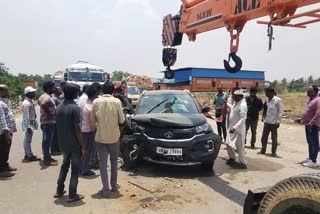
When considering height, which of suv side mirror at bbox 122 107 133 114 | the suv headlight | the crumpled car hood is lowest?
the suv headlight

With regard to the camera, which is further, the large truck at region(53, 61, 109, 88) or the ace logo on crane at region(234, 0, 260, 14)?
the large truck at region(53, 61, 109, 88)

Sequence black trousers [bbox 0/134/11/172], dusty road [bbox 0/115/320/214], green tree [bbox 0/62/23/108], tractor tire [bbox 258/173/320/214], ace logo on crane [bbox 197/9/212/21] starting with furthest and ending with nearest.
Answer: green tree [bbox 0/62/23/108] < black trousers [bbox 0/134/11/172] < ace logo on crane [bbox 197/9/212/21] < dusty road [bbox 0/115/320/214] < tractor tire [bbox 258/173/320/214]

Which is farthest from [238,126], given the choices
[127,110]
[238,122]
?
[127,110]

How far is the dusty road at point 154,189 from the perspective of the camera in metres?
5.66

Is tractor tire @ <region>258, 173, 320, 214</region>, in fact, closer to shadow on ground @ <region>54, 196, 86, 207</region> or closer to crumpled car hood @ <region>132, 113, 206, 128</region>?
shadow on ground @ <region>54, 196, 86, 207</region>

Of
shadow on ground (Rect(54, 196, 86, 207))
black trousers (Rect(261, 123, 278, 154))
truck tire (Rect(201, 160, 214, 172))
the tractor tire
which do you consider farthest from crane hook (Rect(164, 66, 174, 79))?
the tractor tire

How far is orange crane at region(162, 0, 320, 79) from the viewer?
5101 mm

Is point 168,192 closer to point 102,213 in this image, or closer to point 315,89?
point 102,213

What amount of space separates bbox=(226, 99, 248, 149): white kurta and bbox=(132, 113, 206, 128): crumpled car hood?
0.88 metres

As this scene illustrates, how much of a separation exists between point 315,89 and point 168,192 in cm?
465

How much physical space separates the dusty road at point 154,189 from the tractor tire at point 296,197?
2570 mm

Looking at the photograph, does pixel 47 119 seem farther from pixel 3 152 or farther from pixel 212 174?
pixel 212 174

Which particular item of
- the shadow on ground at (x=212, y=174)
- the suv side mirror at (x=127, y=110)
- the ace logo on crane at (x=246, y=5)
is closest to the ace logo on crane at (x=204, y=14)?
the ace logo on crane at (x=246, y=5)

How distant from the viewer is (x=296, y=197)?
289cm
